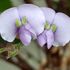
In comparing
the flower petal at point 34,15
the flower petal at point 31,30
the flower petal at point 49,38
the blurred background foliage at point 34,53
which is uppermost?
the flower petal at point 34,15

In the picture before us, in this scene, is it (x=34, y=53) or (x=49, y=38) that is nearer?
(x=49, y=38)

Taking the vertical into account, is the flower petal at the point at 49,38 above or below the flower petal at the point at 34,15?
below

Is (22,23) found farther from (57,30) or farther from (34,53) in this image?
(34,53)

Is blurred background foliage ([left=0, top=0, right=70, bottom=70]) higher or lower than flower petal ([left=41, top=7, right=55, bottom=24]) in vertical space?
lower

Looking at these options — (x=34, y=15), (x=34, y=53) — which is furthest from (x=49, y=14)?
(x=34, y=53)

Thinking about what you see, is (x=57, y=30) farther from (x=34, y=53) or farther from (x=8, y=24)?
(x=34, y=53)

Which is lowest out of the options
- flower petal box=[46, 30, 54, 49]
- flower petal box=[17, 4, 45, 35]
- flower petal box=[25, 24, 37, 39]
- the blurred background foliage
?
the blurred background foliage

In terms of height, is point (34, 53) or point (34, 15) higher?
point (34, 15)
